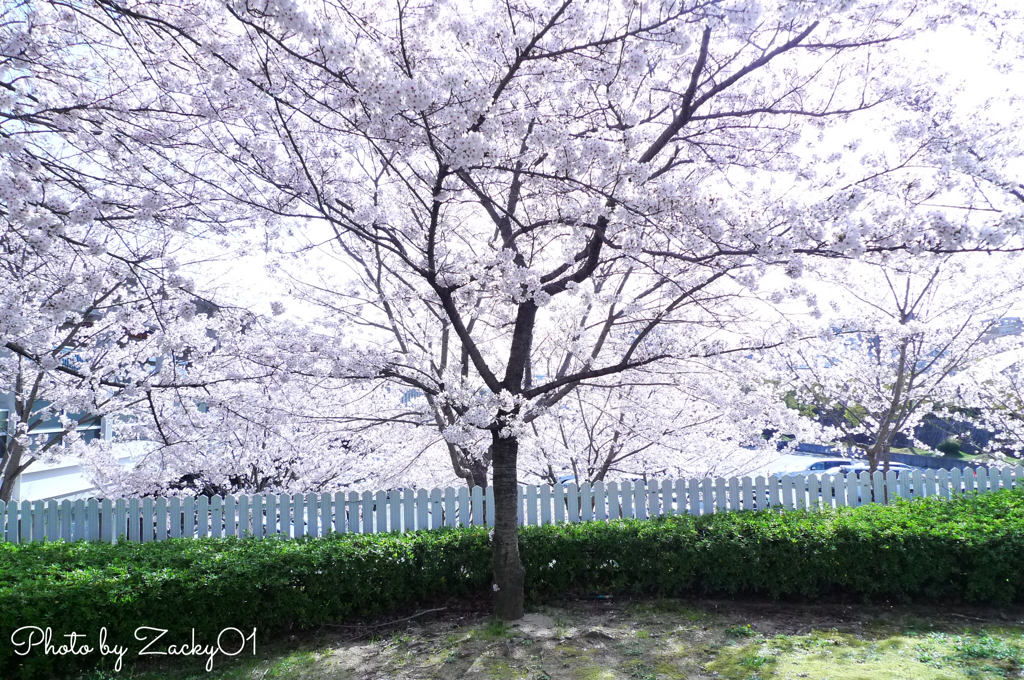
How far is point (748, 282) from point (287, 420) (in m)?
5.30

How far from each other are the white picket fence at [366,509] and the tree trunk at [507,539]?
1.88 metres

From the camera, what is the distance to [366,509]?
7234 mm

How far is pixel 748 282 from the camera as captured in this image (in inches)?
191

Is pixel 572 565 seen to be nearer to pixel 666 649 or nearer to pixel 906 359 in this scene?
pixel 666 649

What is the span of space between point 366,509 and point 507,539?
259 centimetres

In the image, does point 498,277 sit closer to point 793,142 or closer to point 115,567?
point 793,142

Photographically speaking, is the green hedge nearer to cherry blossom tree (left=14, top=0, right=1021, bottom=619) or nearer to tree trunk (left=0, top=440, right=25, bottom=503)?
cherry blossom tree (left=14, top=0, right=1021, bottom=619)

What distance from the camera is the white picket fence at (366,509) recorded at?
23.6 feet

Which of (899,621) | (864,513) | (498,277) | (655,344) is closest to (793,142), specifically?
(655,344)

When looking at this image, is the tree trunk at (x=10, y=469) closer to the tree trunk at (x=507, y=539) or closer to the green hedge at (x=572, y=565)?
Answer: the green hedge at (x=572, y=565)

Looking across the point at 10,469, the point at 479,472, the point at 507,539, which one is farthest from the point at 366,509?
the point at 10,469

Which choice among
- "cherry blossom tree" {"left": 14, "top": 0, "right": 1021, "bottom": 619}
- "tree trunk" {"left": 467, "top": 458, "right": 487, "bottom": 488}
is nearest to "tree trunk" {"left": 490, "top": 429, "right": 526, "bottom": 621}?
"cherry blossom tree" {"left": 14, "top": 0, "right": 1021, "bottom": 619}

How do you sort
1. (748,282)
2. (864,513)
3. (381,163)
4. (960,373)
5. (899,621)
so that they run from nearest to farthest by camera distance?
1. (748,282)
2. (899,621)
3. (864,513)
4. (381,163)
5. (960,373)

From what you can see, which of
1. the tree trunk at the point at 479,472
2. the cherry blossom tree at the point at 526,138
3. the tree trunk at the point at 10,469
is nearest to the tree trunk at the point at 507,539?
the cherry blossom tree at the point at 526,138
